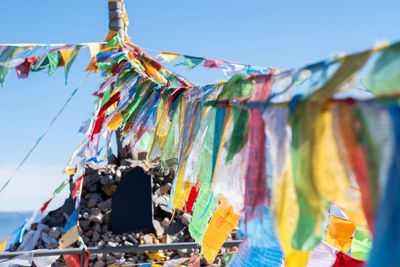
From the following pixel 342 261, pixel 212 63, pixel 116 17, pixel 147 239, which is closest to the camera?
pixel 342 261

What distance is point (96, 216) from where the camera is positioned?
8062 millimetres

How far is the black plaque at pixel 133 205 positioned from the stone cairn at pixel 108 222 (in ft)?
0.40

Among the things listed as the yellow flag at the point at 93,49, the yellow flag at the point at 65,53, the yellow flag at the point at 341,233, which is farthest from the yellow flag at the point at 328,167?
the yellow flag at the point at 65,53

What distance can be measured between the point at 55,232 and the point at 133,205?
4.13ft

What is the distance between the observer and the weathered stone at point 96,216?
Result: 805 centimetres

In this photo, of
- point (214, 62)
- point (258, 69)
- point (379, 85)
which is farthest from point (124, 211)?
point (379, 85)

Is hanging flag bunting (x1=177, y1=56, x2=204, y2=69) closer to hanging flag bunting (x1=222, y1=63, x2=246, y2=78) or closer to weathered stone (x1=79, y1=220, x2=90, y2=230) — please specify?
hanging flag bunting (x1=222, y1=63, x2=246, y2=78)

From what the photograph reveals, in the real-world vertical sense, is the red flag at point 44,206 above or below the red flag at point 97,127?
below

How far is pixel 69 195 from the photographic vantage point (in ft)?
29.3

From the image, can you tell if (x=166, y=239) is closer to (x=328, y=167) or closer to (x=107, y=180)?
(x=107, y=180)

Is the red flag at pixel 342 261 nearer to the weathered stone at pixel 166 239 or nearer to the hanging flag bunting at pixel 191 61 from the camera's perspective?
the hanging flag bunting at pixel 191 61

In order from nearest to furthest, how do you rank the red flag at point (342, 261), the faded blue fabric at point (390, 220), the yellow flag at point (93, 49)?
1. the faded blue fabric at point (390, 220)
2. the red flag at point (342, 261)
3. the yellow flag at point (93, 49)

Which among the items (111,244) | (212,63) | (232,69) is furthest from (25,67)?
(111,244)

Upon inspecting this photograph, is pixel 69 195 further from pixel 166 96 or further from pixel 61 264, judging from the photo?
pixel 166 96
